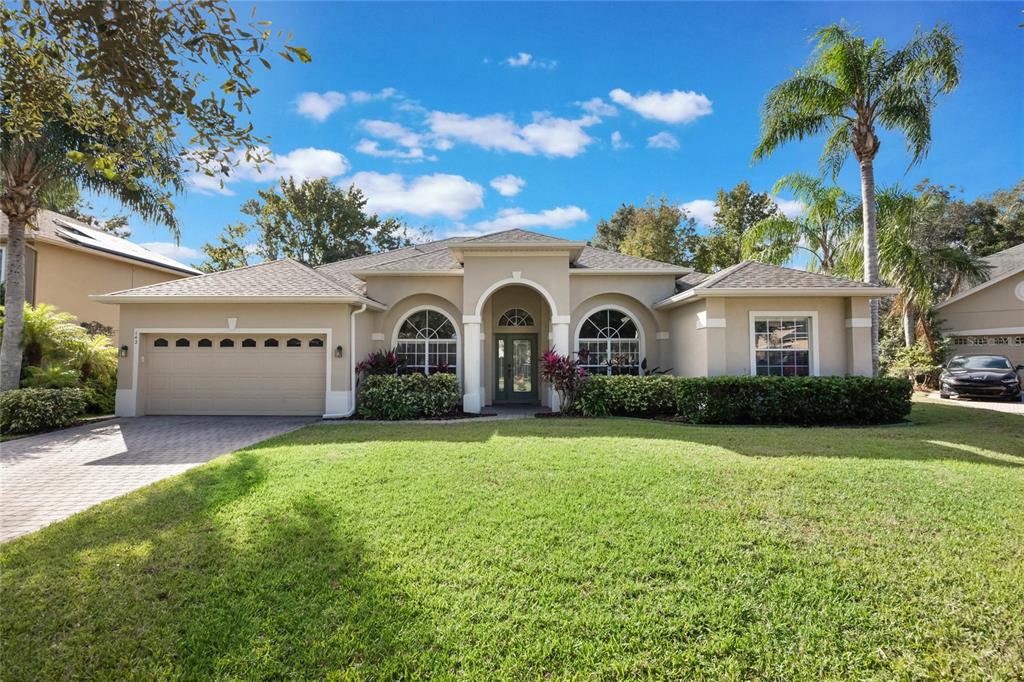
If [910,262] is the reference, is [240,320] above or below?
below

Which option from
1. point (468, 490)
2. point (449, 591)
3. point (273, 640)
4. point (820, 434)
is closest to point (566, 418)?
point (820, 434)

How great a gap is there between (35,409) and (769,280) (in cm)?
1818

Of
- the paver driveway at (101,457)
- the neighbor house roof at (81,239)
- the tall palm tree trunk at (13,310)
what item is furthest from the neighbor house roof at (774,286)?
the neighbor house roof at (81,239)

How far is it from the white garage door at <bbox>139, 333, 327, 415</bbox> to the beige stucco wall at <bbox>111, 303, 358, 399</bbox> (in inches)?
12.5

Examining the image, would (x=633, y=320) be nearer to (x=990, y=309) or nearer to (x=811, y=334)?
(x=811, y=334)

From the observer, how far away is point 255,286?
12.3m

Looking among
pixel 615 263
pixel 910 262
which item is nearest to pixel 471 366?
pixel 615 263

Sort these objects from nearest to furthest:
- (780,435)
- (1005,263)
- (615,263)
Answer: (780,435)
(615,263)
(1005,263)

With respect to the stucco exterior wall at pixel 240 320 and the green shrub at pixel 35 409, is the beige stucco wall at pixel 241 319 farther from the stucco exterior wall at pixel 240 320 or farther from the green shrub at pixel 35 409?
the green shrub at pixel 35 409

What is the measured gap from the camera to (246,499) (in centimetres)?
530

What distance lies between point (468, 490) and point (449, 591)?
207cm

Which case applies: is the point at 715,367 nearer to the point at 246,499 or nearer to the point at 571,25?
the point at 571,25

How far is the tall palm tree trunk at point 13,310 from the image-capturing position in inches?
427

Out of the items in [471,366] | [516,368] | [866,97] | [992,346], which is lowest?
[516,368]
